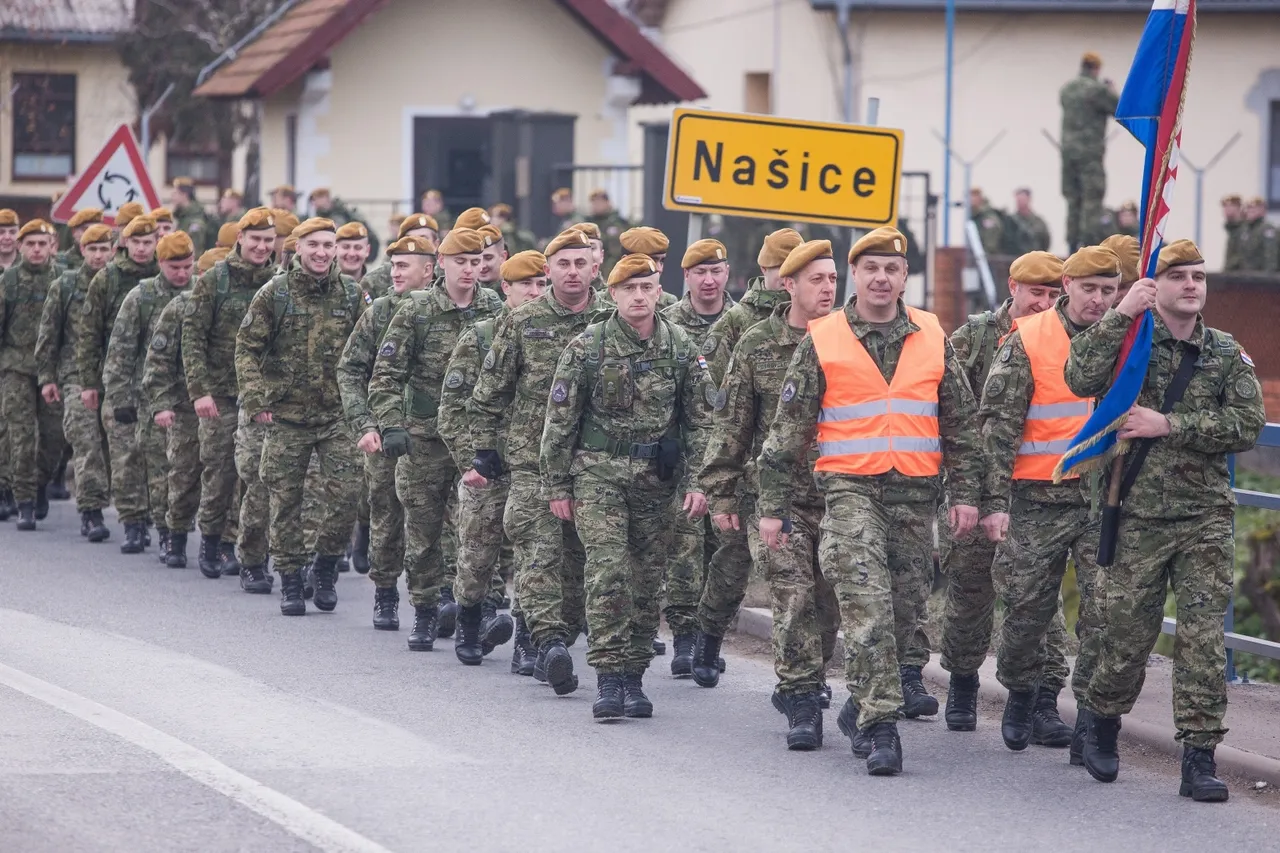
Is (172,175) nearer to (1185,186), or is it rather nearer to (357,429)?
(1185,186)

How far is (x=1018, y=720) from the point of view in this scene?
8977 millimetres

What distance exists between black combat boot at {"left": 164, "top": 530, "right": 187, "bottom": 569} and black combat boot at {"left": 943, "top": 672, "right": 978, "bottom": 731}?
610cm

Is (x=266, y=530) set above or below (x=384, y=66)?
below

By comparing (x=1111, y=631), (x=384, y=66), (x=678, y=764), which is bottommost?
(x=678, y=764)

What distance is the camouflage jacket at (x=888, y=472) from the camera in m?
8.59

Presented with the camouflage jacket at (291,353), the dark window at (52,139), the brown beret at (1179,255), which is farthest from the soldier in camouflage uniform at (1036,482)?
the dark window at (52,139)

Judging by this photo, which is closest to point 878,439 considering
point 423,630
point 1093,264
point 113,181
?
point 1093,264

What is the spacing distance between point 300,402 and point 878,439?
192 inches

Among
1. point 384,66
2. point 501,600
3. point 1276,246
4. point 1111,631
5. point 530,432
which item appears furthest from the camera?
point 384,66

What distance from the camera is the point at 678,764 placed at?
334 inches

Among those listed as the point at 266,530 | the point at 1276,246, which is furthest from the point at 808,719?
the point at 1276,246

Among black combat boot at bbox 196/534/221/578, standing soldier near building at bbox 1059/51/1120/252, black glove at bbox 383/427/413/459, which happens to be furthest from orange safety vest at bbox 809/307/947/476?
standing soldier near building at bbox 1059/51/1120/252

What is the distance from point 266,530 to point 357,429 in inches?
68.0

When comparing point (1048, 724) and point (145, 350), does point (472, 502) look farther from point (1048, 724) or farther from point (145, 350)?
point (145, 350)
